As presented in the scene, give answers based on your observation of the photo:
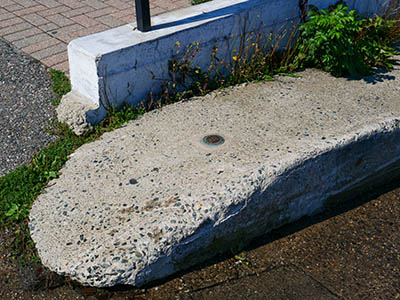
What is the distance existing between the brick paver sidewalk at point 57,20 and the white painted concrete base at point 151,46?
120cm

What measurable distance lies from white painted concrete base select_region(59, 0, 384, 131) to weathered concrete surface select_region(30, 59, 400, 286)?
31 cm

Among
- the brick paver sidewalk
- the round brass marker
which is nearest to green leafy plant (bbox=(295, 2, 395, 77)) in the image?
the round brass marker

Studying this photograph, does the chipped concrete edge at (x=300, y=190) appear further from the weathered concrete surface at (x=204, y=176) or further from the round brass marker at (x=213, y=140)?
the round brass marker at (x=213, y=140)

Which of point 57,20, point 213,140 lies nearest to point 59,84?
point 57,20

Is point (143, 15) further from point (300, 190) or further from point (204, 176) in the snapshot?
point (300, 190)

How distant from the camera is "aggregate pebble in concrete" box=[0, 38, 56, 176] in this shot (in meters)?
3.89

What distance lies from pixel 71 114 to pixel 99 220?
123 centimetres

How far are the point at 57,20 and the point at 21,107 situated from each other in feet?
6.56

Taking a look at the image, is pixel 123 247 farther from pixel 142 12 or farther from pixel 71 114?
pixel 142 12

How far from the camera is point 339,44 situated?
13.9 ft

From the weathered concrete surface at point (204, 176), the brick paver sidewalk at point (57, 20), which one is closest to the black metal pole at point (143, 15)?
the weathered concrete surface at point (204, 176)

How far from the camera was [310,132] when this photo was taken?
3.63 meters

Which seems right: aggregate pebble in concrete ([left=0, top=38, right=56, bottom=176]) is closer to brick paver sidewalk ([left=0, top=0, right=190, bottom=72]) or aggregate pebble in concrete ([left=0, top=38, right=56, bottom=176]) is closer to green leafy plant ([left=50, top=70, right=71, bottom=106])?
green leafy plant ([left=50, top=70, right=71, bottom=106])

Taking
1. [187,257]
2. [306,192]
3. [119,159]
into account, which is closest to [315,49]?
[306,192]
